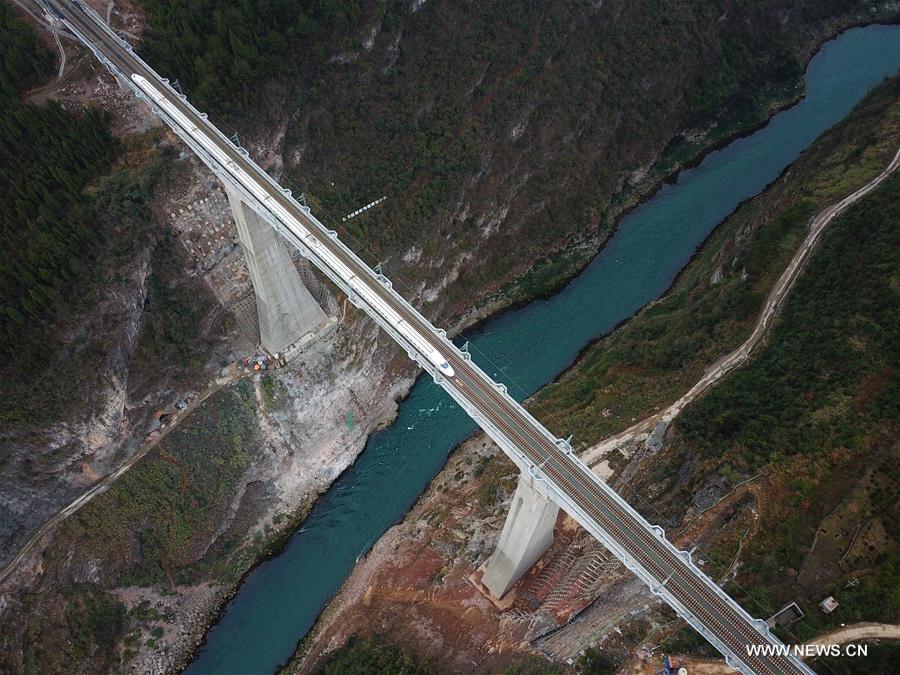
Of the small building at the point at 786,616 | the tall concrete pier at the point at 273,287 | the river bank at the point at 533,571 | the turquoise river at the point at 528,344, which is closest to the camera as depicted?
the small building at the point at 786,616

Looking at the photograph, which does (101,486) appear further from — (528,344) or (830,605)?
(830,605)

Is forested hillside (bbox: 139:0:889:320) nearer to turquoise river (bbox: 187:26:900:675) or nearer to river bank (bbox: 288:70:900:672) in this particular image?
turquoise river (bbox: 187:26:900:675)

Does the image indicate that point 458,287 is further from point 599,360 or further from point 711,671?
point 711,671

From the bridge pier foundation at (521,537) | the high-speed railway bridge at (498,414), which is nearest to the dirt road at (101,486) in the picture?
the high-speed railway bridge at (498,414)

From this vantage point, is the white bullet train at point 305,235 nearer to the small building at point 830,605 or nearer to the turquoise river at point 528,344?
the turquoise river at point 528,344

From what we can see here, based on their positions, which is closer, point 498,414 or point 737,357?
point 498,414

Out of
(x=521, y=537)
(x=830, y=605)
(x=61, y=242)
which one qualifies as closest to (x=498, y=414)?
(x=521, y=537)
